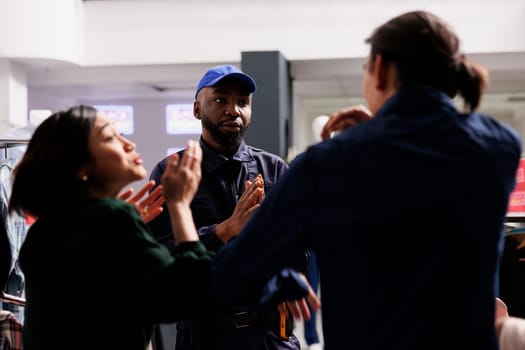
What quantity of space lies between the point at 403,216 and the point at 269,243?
25cm

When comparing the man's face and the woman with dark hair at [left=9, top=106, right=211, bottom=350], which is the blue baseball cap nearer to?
the man's face

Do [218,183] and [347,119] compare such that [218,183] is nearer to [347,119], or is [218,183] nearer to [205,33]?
[347,119]

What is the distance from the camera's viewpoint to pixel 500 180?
1.20 m

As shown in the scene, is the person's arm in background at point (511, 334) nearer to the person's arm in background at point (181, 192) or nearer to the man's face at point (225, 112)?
the person's arm in background at point (181, 192)

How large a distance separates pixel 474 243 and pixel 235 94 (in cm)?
135

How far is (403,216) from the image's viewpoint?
1152 mm

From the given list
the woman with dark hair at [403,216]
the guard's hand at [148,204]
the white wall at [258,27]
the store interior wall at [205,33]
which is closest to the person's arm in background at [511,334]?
the woman with dark hair at [403,216]

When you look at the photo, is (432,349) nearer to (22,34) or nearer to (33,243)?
(33,243)

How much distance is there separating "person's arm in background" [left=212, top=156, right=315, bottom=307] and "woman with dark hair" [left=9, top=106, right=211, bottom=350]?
59 millimetres

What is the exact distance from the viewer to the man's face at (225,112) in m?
2.29

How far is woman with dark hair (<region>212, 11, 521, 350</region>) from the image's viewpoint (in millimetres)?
1154

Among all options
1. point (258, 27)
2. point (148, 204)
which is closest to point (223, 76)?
point (148, 204)

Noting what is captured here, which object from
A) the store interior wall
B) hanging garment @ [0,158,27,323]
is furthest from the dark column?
hanging garment @ [0,158,27,323]

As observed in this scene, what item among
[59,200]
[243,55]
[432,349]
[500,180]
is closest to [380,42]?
[500,180]
